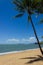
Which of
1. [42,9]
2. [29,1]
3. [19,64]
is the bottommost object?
[19,64]

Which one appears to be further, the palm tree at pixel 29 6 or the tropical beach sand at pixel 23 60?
the palm tree at pixel 29 6

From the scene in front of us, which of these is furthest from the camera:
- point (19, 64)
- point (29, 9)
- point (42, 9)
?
point (29, 9)

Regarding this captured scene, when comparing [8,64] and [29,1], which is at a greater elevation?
[29,1]

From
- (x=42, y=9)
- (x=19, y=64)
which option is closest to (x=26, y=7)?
(x=42, y=9)

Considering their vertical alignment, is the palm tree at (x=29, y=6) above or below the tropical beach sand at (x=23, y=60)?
above

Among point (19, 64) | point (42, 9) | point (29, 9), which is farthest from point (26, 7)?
point (19, 64)

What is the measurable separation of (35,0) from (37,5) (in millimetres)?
633

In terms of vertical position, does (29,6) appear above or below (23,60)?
above

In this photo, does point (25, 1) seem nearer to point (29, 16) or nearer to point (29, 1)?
point (29, 1)

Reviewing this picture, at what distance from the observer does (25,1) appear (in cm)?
1784

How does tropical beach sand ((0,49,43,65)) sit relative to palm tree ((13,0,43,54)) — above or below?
below

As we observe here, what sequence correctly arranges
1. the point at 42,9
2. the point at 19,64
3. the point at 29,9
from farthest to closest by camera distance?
the point at 29,9
the point at 42,9
the point at 19,64

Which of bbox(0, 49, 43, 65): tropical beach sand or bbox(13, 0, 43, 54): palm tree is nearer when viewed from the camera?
bbox(0, 49, 43, 65): tropical beach sand

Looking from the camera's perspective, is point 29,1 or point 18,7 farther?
point 18,7
